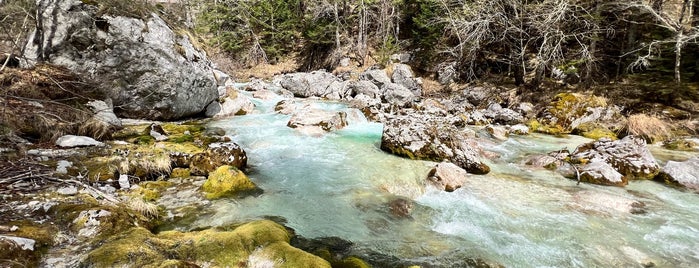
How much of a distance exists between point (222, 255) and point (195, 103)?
9.94m

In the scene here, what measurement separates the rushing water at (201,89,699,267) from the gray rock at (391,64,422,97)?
1333 centimetres

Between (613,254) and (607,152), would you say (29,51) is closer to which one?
(613,254)

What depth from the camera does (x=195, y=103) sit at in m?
12.3

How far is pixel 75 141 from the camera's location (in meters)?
7.36

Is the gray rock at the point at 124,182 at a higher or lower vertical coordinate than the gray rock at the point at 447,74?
lower

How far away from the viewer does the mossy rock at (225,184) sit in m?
6.16

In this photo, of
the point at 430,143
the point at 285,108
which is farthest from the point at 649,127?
the point at 285,108

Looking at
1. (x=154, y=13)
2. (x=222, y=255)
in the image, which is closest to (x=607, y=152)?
(x=222, y=255)

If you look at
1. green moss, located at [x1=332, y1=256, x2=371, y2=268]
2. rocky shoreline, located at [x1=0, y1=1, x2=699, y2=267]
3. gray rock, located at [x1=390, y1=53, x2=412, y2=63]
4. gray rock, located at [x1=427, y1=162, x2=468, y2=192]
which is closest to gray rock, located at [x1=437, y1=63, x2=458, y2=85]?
gray rock, located at [x1=390, y1=53, x2=412, y2=63]

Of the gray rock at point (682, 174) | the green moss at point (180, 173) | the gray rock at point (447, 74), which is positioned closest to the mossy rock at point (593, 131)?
the gray rock at point (682, 174)

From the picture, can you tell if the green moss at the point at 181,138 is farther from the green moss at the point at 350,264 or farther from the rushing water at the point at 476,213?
the green moss at the point at 350,264

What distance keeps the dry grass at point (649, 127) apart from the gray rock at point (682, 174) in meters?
4.34

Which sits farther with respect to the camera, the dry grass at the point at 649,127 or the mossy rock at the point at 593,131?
the mossy rock at the point at 593,131

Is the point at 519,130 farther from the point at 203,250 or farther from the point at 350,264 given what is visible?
the point at 203,250
